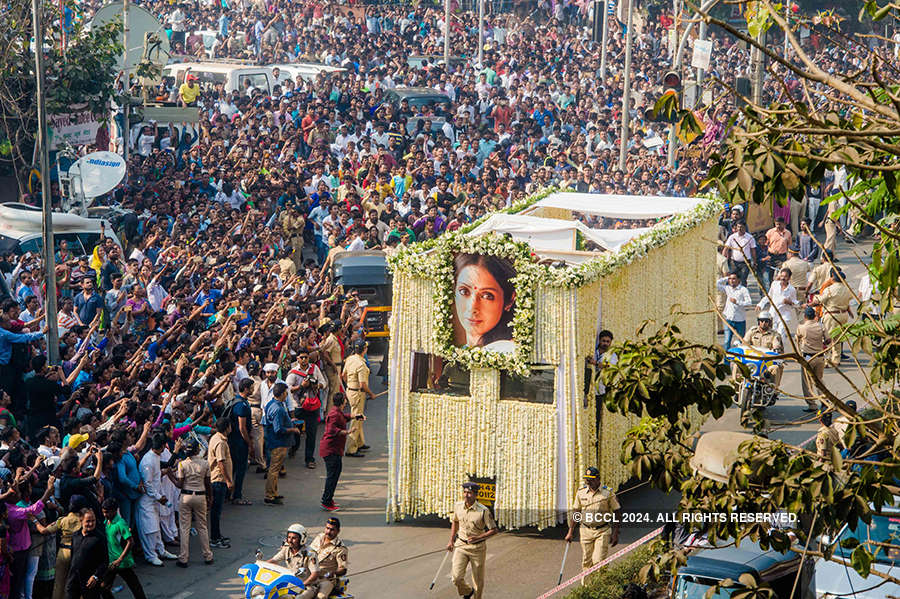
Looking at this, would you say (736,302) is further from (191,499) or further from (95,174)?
(95,174)

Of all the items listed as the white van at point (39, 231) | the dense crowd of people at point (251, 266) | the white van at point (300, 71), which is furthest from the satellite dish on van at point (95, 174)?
the white van at point (300, 71)

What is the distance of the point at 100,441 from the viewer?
500 inches

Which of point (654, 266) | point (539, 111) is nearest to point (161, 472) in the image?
point (654, 266)

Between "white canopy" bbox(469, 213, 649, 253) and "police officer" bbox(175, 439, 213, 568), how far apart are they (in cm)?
494

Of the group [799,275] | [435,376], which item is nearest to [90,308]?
[435,376]

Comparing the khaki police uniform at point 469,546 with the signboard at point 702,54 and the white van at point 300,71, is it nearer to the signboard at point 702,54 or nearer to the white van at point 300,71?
the signboard at point 702,54

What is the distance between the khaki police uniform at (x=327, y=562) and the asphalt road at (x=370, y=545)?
47.8 inches

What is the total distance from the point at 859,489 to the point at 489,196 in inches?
851

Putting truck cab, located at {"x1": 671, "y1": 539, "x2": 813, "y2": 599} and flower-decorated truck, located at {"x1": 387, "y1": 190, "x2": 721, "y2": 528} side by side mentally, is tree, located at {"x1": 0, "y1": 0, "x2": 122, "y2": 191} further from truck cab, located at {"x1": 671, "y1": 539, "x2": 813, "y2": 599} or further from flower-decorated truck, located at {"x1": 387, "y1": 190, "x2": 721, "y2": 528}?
truck cab, located at {"x1": 671, "y1": 539, "x2": 813, "y2": 599}

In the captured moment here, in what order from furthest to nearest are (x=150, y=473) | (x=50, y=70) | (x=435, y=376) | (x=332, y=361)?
(x=50, y=70), (x=332, y=361), (x=435, y=376), (x=150, y=473)

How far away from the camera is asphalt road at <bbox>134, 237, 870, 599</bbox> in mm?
13258

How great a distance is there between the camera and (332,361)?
59.6ft

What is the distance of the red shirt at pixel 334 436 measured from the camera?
49.3 feet

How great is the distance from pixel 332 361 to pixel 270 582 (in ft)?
22.3
